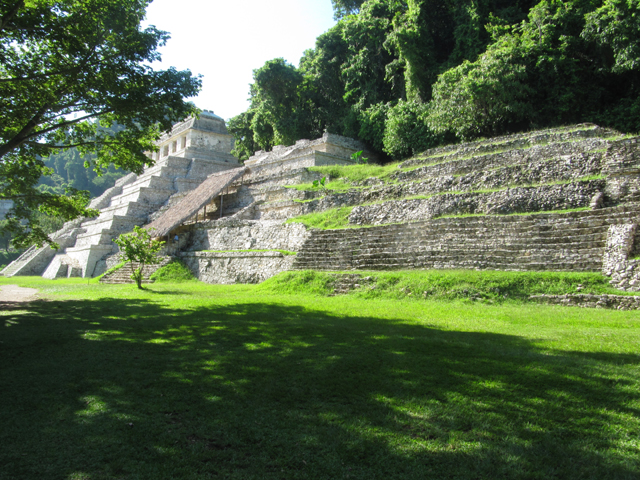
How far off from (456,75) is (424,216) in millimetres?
9615

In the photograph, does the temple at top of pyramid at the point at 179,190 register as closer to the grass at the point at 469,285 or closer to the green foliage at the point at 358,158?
the green foliage at the point at 358,158

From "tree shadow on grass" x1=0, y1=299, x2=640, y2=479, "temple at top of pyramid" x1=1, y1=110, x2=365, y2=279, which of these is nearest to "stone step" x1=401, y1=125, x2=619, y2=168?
"temple at top of pyramid" x1=1, y1=110, x2=365, y2=279

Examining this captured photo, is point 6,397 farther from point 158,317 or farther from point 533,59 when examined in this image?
point 533,59

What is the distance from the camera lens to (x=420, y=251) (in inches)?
460

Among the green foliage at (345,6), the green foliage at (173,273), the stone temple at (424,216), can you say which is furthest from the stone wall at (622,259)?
the green foliage at (345,6)

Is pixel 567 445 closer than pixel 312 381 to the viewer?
Yes

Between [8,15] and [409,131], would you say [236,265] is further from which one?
[409,131]

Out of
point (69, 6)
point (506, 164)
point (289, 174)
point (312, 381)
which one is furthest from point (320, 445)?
point (289, 174)

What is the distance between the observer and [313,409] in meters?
3.14

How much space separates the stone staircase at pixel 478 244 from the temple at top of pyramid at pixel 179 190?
948cm

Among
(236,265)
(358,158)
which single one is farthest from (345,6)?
(236,265)

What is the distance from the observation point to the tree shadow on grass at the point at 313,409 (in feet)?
7.95

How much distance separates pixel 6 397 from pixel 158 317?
3.88 meters

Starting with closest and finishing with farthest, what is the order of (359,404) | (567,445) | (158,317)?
(567,445), (359,404), (158,317)
